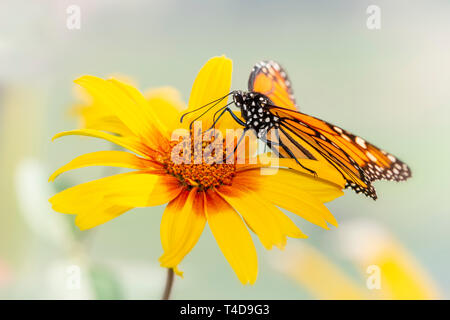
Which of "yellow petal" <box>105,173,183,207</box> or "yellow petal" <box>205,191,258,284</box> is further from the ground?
"yellow petal" <box>105,173,183,207</box>

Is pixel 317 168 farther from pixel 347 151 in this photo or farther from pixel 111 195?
pixel 111 195

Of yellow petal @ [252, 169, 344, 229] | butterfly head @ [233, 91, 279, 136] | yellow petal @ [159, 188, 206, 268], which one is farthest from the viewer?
butterfly head @ [233, 91, 279, 136]

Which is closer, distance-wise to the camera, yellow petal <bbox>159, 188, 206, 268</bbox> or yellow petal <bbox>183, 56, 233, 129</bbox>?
yellow petal <bbox>159, 188, 206, 268</bbox>

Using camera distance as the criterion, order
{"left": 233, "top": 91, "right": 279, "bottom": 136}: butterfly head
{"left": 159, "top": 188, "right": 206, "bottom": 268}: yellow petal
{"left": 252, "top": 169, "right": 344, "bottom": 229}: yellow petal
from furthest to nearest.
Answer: {"left": 233, "top": 91, "right": 279, "bottom": 136}: butterfly head, {"left": 252, "top": 169, "right": 344, "bottom": 229}: yellow petal, {"left": 159, "top": 188, "right": 206, "bottom": 268}: yellow petal

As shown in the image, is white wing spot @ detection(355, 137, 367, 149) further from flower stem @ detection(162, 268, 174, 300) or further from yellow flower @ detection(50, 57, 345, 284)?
flower stem @ detection(162, 268, 174, 300)

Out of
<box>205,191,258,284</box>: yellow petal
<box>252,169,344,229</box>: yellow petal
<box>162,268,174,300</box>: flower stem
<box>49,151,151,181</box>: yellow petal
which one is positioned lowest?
<box>162,268,174,300</box>: flower stem

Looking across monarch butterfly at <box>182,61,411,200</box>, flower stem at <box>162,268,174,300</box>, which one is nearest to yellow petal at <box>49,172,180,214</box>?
flower stem at <box>162,268,174,300</box>
